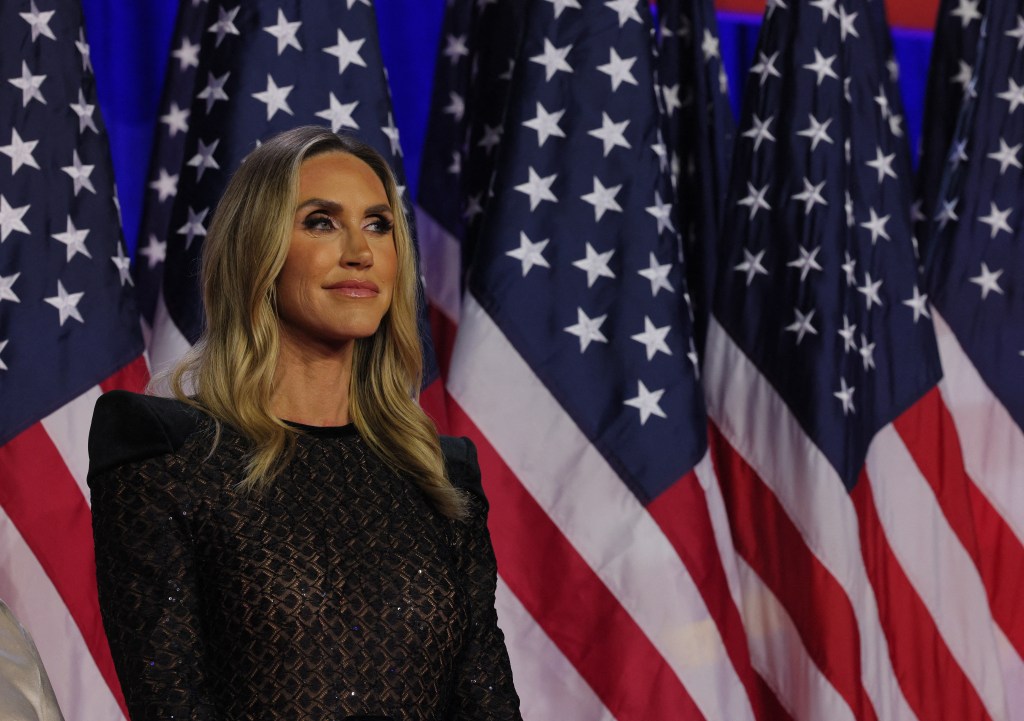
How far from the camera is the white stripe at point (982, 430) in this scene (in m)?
3.75

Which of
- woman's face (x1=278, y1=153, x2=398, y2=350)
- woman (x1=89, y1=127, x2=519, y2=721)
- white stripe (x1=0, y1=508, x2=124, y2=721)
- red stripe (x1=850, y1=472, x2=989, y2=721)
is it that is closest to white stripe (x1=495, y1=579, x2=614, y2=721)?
red stripe (x1=850, y1=472, x2=989, y2=721)

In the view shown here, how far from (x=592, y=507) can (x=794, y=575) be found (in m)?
0.57

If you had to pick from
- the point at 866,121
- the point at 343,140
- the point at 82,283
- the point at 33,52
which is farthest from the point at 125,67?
the point at 866,121

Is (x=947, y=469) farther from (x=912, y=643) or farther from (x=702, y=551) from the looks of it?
(x=702, y=551)

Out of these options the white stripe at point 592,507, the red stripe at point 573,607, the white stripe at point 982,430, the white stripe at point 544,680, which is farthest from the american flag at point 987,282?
the white stripe at point 544,680

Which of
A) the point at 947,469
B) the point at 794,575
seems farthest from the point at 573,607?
the point at 947,469

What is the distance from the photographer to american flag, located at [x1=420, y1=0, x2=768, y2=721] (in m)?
2.98

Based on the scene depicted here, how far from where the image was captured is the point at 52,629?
100 inches

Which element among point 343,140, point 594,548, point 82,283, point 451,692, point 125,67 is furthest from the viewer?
point 125,67

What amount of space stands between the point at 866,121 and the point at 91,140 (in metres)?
2.05

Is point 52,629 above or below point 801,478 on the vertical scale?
above

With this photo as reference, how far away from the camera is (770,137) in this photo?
342cm

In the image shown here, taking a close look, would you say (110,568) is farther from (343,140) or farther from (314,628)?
(343,140)

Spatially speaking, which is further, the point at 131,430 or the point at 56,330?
the point at 56,330
